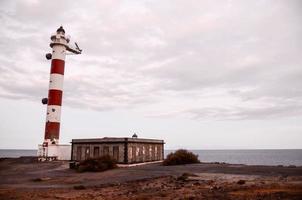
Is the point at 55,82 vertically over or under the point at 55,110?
over

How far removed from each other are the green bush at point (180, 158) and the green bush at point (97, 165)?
679 centimetres

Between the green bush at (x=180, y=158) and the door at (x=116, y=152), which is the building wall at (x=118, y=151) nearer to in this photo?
the door at (x=116, y=152)

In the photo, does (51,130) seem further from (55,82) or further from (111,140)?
(111,140)

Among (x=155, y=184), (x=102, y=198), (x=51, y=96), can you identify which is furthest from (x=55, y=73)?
(x=102, y=198)

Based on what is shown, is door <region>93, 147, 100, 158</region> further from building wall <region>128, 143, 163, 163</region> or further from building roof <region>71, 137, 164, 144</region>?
building wall <region>128, 143, 163, 163</region>

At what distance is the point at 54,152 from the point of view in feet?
149

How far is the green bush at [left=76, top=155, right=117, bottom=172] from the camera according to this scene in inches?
1297

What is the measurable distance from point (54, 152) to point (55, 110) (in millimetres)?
6171

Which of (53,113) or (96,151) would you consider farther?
(53,113)

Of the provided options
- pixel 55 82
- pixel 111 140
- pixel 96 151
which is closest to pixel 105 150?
pixel 96 151

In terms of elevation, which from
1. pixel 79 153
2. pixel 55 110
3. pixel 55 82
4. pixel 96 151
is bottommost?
pixel 79 153

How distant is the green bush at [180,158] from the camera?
37.2m

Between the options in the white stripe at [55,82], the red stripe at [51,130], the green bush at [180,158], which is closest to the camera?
the green bush at [180,158]

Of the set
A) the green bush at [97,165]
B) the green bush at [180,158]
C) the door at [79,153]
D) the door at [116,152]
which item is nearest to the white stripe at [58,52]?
the door at [79,153]
